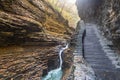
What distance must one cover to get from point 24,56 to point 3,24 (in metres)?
2.41

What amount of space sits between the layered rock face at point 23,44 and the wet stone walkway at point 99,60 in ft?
10.2

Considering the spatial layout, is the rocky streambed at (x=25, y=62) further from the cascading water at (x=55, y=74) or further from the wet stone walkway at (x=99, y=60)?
the wet stone walkway at (x=99, y=60)

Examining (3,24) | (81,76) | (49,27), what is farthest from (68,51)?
(3,24)

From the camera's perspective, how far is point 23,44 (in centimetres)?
1218

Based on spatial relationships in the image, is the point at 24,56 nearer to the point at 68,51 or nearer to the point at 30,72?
the point at 30,72

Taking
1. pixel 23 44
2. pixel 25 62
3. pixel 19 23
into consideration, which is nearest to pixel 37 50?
pixel 23 44

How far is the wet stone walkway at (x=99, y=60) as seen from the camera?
10.6 meters

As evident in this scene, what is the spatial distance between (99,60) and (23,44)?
5.28 meters

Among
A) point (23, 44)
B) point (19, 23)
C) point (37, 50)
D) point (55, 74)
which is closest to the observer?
point (19, 23)

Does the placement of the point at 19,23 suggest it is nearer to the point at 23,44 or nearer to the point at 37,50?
the point at 23,44

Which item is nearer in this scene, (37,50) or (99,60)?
(99,60)

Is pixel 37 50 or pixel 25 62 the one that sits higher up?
pixel 37 50

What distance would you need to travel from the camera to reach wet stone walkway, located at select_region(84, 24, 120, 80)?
10555 mm

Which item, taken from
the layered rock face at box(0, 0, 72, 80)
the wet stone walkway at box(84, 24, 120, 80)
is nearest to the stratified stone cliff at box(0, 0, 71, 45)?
the layered rock face at box(0, 0, 72, 80)
